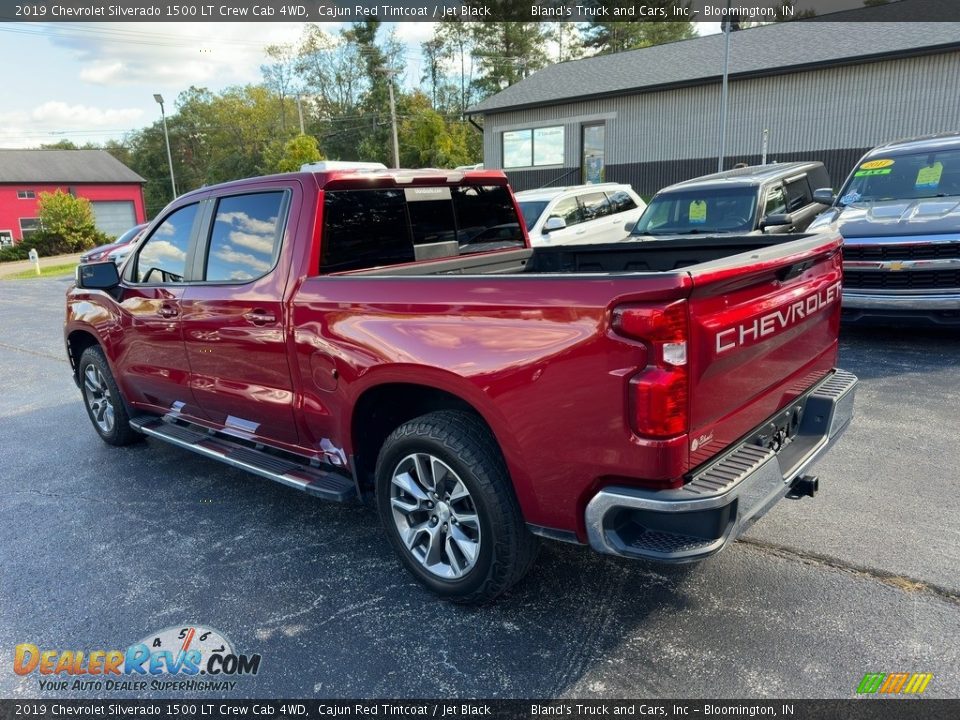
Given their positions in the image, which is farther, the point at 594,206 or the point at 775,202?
the point at 594,206

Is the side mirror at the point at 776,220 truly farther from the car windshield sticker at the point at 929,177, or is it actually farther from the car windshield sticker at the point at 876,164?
the car windshield sticker at the point at 929,177

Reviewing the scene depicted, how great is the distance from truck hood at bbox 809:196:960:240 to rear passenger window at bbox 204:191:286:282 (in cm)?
543

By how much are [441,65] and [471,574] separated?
220ft

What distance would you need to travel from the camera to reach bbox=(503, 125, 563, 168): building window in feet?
85.1

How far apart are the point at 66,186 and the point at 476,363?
58540mm

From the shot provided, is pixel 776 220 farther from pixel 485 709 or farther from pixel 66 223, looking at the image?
pixel 66 223

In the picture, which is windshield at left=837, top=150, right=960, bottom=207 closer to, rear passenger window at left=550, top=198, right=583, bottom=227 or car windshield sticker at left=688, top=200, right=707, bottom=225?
car windshield sticker at left=688, top=200, right=707, bottom=225

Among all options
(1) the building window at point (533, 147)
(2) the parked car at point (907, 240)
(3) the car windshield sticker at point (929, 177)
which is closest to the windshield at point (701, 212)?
(2) the parked car at point (907, 240)

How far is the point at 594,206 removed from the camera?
39.9 feet

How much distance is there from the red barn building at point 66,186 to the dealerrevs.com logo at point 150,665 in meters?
53.7

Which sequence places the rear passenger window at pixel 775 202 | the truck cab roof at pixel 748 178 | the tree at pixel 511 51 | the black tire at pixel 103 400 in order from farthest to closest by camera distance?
the tree at pixel 511 51 < the truck cab roof at pixel 748 178 < the rear passenger window at pixel 775 202 < the black tire at pixel 103 400

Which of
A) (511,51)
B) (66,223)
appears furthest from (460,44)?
(66,223)

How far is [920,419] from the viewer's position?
4.96m

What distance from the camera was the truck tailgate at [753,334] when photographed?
7.72 ft
